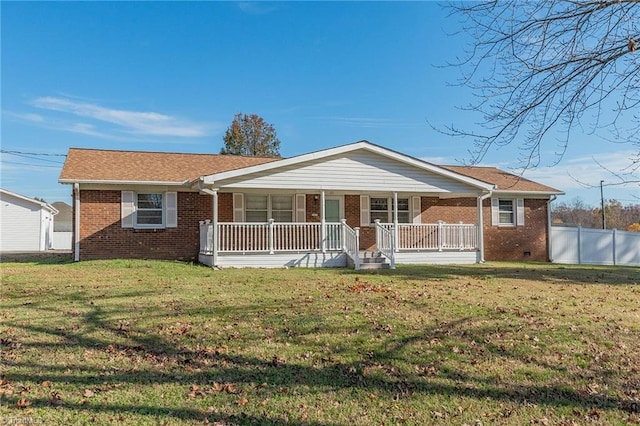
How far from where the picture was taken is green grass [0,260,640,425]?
11.5 ft

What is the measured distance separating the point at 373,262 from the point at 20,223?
26.1m

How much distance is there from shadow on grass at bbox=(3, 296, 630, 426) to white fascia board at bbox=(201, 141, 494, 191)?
8.39 meters

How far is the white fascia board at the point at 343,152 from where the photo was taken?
13094 millimetres

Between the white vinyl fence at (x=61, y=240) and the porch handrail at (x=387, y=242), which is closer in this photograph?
the porch handrail at (x=387, y=242)

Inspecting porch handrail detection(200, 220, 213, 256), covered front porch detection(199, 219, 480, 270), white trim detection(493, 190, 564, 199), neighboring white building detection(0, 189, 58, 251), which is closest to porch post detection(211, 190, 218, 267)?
covered front porch detection(199, 219, 480, 270)

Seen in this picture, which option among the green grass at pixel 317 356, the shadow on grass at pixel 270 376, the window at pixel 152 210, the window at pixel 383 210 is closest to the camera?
the green grass at pixel 317 356

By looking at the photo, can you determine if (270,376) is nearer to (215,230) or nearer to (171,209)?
(215,230)

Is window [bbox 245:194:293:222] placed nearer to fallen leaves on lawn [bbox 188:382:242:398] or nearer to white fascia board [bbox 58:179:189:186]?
white fascia board [bbox 58:179:189:186]

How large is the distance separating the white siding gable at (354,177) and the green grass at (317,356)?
19.2ft

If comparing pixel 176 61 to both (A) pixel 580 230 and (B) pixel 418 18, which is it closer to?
(B) pixel 418 18

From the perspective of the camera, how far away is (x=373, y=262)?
1371 centimetres

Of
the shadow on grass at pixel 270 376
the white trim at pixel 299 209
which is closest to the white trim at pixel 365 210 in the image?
the white trim at pixel 299 209

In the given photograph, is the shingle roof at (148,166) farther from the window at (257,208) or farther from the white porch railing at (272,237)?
the white porch railing at (272,237)

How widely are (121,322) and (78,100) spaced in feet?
70.6
